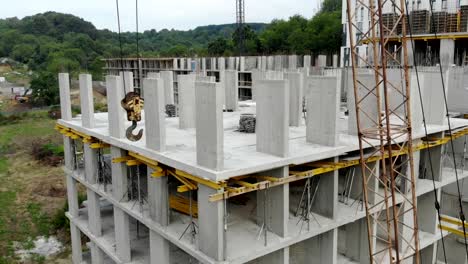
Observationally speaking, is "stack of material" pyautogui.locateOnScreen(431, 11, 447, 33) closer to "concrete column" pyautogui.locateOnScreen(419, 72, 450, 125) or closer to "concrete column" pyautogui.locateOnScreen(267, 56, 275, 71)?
"concrete column" pyautogui.locateOnScreen(267, 56, 275, 71)

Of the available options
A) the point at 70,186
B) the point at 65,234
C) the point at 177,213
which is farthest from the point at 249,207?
the point at 65,234

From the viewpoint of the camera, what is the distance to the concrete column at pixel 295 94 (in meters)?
18.8

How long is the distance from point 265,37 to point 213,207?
70.8m

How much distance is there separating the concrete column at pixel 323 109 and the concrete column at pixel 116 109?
6.80m

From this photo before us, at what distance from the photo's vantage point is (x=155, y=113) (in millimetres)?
13750

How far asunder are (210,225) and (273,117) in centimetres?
371

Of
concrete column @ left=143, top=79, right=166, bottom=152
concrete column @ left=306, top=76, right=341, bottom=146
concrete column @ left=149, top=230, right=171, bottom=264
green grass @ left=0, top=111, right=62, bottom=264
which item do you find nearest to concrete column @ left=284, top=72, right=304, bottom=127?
concrete column @ left=306, top=76, right=341, bottom=146

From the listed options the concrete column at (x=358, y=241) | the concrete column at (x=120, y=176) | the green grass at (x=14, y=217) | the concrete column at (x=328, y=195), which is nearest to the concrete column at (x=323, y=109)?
the concrete column at (x=328, y=195)

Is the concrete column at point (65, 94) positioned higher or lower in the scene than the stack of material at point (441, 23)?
lower

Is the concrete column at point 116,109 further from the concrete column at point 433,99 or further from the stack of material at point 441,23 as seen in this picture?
the stack of material at point 441,23

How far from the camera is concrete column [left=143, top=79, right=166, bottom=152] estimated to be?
1359cm

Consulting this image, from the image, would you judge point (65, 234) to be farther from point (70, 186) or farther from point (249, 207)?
point (249, 207)

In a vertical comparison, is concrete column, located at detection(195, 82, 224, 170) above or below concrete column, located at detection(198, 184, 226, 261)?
above

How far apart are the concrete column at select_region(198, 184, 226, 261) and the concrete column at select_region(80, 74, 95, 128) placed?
325 inches
